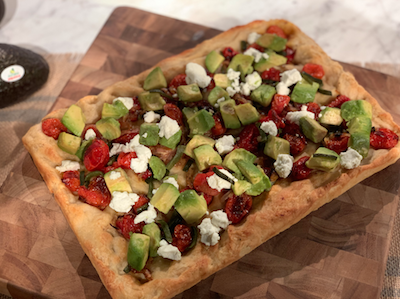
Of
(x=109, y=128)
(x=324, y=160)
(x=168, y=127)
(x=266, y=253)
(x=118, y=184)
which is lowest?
(x=266, y=253)

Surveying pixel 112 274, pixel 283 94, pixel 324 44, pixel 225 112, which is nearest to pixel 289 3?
pixel 324 44

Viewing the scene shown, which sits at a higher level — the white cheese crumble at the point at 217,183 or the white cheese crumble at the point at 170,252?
the white cheese crumble at the point at 217,183

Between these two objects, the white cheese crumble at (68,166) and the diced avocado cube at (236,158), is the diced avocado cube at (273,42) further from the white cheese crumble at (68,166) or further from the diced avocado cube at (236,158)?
the white cheese crumble at (68,166)

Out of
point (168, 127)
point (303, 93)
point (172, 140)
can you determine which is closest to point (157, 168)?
point (172, 140)

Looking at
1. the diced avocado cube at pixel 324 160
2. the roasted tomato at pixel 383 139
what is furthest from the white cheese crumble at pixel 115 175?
the roasted tomato at pixel 383 139

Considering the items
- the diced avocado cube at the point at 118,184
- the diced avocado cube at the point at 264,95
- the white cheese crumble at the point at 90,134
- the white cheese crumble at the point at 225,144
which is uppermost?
the diced avocado cube at the point at 264,95

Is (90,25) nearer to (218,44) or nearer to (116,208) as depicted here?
(218,44)

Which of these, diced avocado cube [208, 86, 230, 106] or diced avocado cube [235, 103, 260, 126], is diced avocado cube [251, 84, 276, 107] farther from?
diced avocado cube [208, 86, 230, 106]

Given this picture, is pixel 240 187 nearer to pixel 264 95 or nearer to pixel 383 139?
pixel 264 95
